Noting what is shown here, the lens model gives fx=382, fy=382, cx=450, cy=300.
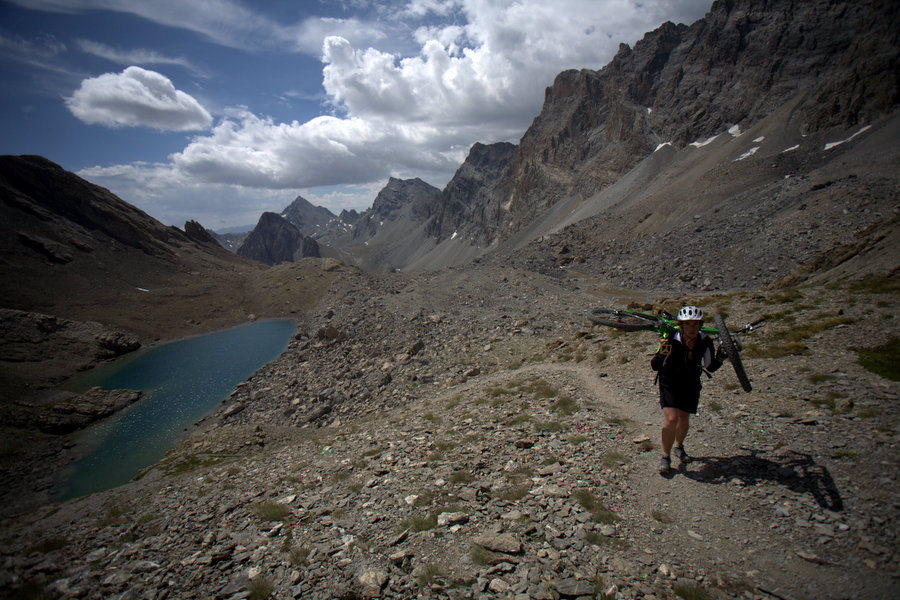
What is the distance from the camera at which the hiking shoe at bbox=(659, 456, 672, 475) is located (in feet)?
26.0

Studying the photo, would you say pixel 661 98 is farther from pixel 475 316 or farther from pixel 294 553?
pixel 294 553

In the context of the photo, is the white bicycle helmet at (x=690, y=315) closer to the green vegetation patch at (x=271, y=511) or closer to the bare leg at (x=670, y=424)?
the bare leg at (x=670, y=424)

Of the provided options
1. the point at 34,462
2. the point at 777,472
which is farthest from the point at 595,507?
the point at 34,462

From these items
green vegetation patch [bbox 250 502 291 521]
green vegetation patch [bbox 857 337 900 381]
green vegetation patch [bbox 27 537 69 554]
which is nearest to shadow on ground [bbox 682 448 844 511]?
green vegetation patch [bbox 857 337 900 381]

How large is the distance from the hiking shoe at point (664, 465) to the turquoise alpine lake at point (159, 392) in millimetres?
30376

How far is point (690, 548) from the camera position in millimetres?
6039

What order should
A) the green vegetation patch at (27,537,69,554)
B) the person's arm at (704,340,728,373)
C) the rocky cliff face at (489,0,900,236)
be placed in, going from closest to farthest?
the person's arm at (704,340,728,373) < the green vegetation patch at (27,537,69,554) < the rocky cliff face at (489,0,900,236)

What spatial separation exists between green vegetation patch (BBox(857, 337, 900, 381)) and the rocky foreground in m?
0.26

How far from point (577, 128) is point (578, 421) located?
501 feet

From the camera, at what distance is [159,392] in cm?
3997

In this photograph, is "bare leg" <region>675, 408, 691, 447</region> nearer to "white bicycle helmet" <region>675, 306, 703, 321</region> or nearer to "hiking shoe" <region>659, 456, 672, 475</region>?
"hiking shoe" <region>659, 456, 672, 475</region>

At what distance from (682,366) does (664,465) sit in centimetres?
212

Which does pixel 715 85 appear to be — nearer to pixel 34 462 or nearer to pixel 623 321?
pixel 623 321

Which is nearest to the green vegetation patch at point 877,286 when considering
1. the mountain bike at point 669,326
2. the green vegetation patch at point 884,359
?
the mountain bike at point 669,326
